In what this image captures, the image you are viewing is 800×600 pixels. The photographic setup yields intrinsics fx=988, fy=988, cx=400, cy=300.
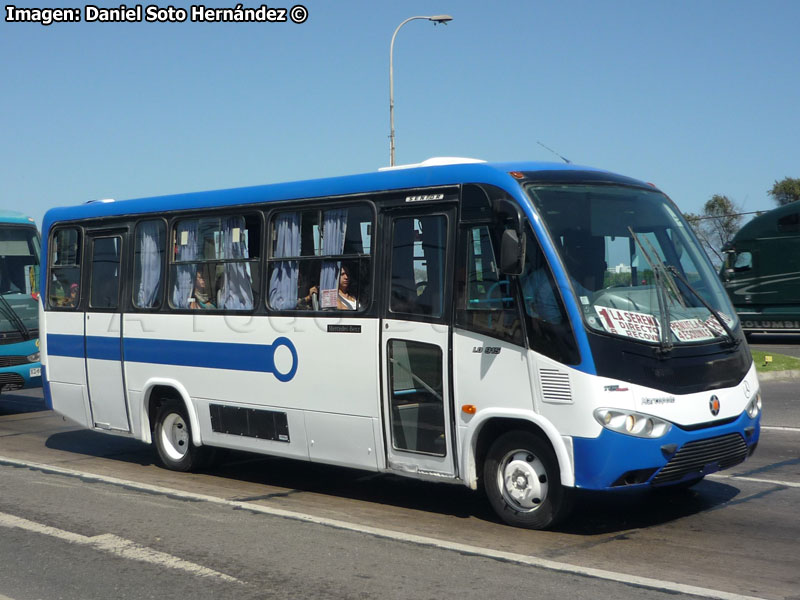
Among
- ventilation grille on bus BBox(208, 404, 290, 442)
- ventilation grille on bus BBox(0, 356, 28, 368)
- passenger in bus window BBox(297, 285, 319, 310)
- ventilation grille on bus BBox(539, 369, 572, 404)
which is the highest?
passenger in bus window BBox(297, 285, 319, 310)

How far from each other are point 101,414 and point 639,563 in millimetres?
7178

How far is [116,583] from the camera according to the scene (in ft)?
20.7

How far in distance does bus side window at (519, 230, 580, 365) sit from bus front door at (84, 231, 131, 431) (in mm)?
5669

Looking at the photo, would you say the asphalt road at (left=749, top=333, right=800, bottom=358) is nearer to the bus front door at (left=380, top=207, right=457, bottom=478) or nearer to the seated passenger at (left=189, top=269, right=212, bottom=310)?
the seated passenger at (left=189, top=269, right=212, bottom=310)

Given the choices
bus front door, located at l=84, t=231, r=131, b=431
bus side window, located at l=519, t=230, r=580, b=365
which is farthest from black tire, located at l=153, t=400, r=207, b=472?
bus side window, located at l=519, t=230, r=580, b=365

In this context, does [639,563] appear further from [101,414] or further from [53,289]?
[53,289]

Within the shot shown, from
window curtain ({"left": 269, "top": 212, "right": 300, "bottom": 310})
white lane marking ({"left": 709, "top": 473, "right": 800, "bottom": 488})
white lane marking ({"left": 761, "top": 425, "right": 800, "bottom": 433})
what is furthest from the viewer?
white lane marking ({"left": 761, "top": 425, "right": 800, "bottom": 433})

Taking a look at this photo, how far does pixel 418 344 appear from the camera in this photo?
26.6ft

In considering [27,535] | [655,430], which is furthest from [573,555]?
[27,535]

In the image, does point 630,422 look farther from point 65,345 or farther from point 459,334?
point 65,345

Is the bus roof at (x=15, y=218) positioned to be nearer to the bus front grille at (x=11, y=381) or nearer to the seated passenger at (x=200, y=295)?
the bus front grille at (x=11, y=381)

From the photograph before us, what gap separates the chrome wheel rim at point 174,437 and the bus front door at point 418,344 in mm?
3282

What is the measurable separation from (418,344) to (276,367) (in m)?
1.88

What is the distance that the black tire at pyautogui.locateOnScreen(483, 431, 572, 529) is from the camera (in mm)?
7293
